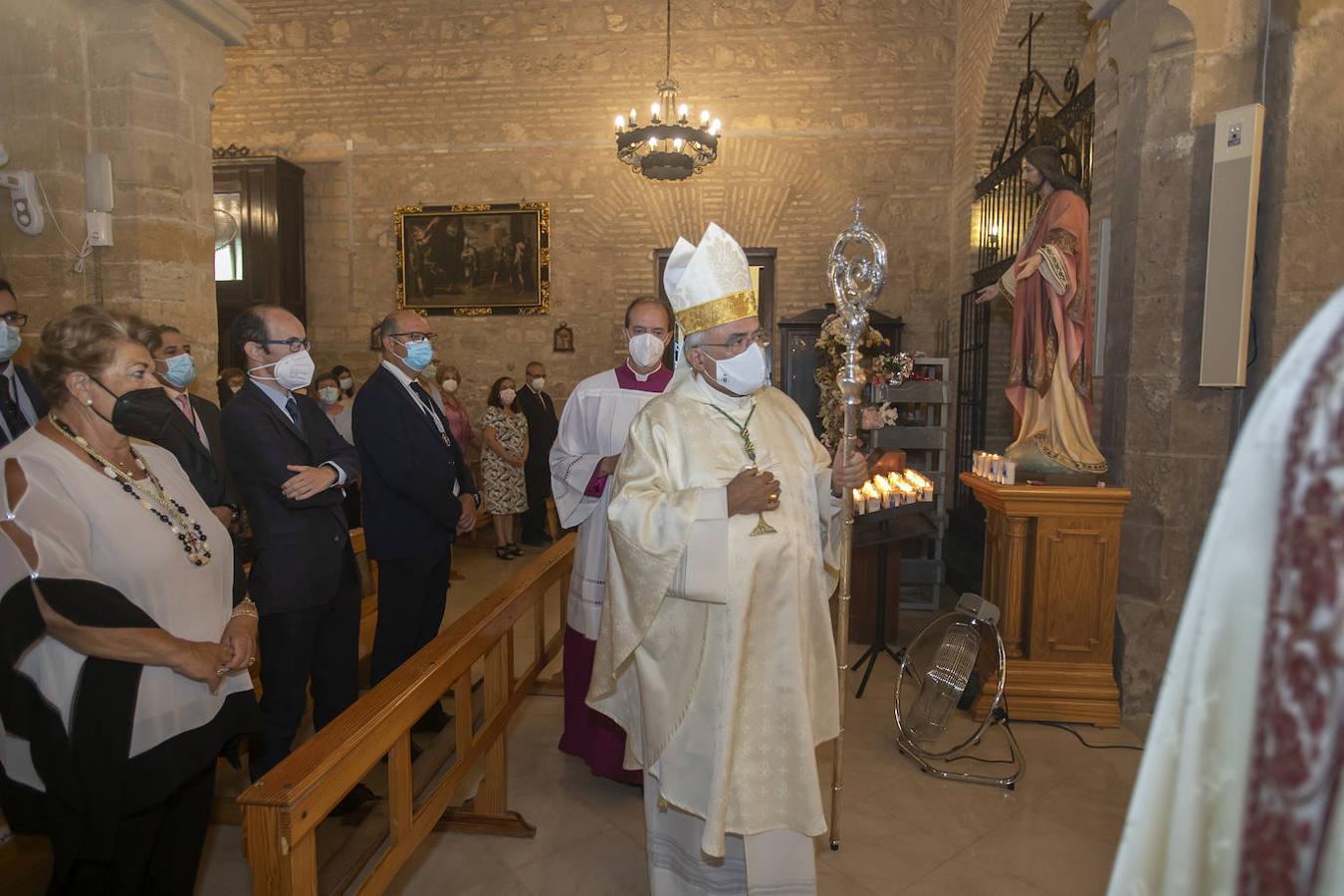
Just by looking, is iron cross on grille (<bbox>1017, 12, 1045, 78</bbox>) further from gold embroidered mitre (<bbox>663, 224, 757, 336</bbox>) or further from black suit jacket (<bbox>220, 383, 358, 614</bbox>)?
black suit jacket (<bbox>220, 383, 358, 614</bbox>)

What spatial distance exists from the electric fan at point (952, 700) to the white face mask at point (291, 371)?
2729mm

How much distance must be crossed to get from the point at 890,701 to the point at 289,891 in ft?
11.5

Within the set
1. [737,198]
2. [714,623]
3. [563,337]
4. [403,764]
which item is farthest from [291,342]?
[737,198]

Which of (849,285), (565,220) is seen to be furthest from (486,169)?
(849,285)

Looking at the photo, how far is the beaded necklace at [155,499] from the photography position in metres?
1.91

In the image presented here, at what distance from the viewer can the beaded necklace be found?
191 centimetres

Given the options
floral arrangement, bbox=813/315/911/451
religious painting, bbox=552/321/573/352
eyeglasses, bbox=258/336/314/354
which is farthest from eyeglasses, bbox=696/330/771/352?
religious painting, bbox=552/321/573/352

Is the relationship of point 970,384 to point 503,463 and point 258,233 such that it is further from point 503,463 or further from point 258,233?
point 258,233

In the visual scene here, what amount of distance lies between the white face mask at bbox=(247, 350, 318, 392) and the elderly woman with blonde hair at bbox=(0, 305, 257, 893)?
0.78 m

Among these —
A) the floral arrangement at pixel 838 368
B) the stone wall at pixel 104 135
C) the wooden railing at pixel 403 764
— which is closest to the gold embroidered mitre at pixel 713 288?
the wooden railing at pixel 403 764

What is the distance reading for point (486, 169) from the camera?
33.8 ft

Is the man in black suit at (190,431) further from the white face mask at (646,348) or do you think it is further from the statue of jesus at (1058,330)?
the statue of jesus at (1058,330)

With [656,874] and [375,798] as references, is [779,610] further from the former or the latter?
[375,798]

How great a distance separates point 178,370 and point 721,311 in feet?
8.92
